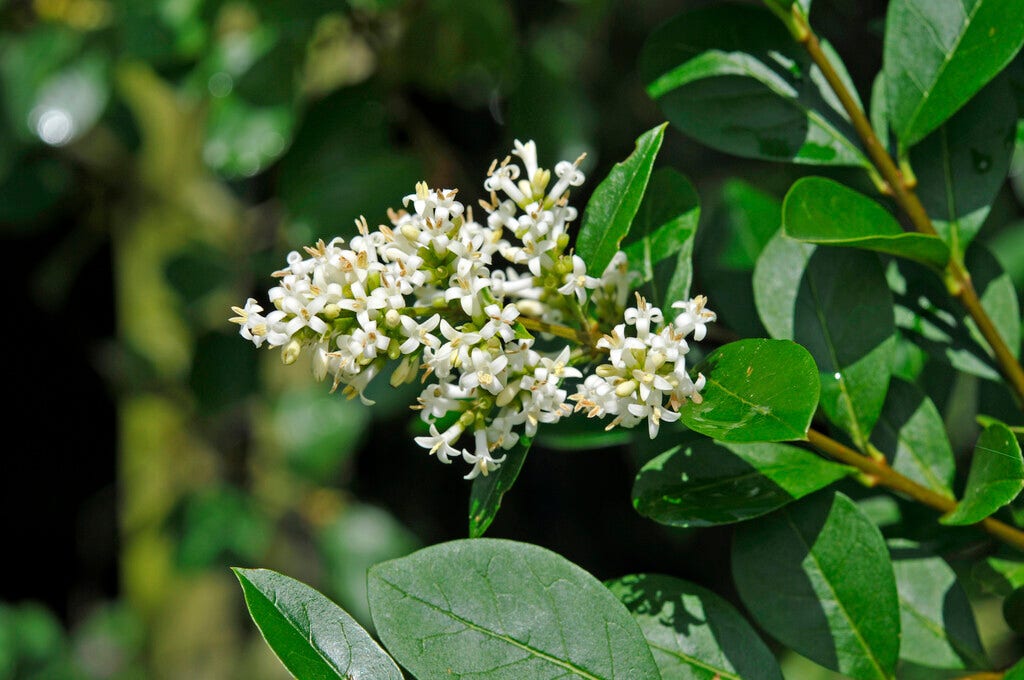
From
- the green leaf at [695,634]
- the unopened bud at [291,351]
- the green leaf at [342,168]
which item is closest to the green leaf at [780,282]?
the green leaf at [695,634]

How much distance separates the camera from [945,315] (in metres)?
0.84

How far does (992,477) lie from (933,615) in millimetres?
218

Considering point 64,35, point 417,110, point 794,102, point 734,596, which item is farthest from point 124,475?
point 794,102

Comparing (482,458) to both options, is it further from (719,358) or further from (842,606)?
(842,606)

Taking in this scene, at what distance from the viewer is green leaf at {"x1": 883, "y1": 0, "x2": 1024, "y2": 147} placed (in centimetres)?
71

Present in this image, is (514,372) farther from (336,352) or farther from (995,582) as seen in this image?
(995,582)

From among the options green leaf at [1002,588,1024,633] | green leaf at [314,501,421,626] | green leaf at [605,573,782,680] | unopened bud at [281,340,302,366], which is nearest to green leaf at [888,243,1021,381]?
green leaf at [1002,588,1024,633]

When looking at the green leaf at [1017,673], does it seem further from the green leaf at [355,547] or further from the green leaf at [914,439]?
the green leaf at [355,547]

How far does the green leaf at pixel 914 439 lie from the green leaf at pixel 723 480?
15 centimetres

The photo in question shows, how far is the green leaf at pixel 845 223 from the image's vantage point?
2.14ft

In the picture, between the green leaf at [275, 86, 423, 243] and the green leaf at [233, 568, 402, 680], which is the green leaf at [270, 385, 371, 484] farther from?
the green leaf at [233, 568, 402, 680]

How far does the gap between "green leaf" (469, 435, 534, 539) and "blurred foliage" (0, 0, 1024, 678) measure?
338mm

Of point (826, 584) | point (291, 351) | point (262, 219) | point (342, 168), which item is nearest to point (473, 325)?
point (291, 351)

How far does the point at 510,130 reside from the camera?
1463mm
